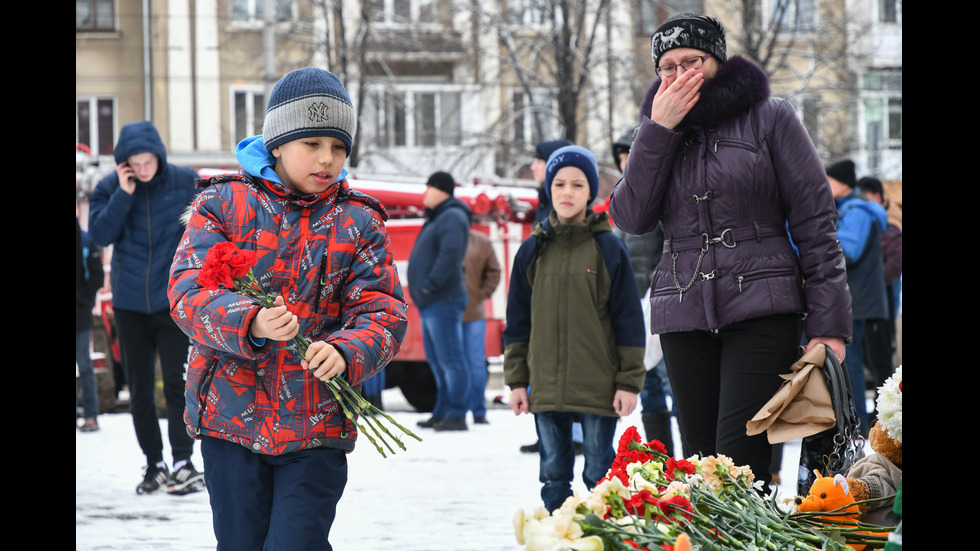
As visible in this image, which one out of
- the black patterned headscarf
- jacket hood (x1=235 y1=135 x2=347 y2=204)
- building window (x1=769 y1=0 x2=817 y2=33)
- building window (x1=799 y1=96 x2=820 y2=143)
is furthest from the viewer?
building window (x1=799 y1=96 x2=820 y2=143)

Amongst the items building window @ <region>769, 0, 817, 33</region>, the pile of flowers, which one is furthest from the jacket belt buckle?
building window @ <region>769, 0, 817, 33</region>

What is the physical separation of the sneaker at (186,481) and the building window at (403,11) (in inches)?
687

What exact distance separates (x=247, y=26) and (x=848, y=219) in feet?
70.3

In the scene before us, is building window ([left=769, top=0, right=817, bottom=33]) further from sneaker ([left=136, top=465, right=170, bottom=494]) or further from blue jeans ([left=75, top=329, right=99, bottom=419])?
sneaker ([left=136, top=465, right=170, bottom=494])

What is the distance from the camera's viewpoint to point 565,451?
5238 millimetres

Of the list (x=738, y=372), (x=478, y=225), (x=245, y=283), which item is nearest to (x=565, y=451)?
(x=738, y=372)

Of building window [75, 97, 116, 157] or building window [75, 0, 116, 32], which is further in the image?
building window [75, 0, 116, 32]

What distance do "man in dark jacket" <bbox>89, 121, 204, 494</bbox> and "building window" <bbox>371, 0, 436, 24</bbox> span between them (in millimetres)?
16849

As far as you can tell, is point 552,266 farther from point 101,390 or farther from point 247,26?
point 247,26

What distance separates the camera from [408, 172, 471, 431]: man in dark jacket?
10.0m

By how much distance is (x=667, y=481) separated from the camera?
2836 mm

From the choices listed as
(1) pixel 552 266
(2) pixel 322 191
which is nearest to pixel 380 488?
(1) pixel 552 266

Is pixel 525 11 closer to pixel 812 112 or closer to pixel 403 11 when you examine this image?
pixel 403 11

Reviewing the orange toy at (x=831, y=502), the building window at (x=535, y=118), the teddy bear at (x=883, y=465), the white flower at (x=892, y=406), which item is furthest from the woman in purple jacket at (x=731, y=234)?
the building window at (x=535, y=118)
